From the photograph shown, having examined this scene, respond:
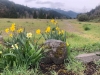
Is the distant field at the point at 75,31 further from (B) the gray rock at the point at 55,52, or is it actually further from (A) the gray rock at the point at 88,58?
(B) the gray rock at the point at 55,52

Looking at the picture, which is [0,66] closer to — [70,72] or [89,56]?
[70,72]

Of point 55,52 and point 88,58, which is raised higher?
point 55,52

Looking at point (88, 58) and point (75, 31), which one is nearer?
point (88, 58)

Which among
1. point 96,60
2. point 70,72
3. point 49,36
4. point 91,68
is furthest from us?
point 49,36

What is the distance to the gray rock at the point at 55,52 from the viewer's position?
5.16 m

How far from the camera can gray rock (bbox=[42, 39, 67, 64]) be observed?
5.16m

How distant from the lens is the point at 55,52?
5.16 metres

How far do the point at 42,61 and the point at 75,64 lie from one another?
0.76 m

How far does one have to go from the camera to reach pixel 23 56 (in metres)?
4.86

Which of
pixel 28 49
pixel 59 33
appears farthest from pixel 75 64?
pixel 59 33

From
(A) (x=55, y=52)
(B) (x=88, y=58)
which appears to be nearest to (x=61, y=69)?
(A) (x=55, y=52)

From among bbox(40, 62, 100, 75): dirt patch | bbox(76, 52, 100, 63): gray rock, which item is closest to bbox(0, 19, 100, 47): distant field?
bbox(76, 52, 100, 63): gray rock

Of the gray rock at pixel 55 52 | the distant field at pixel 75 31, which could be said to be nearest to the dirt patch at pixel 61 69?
the gray rock at pixel 55 52

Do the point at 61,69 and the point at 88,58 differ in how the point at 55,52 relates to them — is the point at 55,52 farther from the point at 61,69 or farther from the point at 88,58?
the point at 88,58
